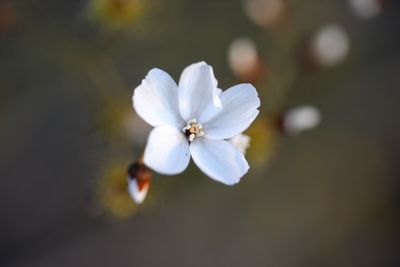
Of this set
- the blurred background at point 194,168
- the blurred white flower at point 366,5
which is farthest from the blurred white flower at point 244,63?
the blurred white flower at point 366,5

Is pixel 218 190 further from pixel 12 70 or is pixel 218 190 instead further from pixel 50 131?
pixel 12 70

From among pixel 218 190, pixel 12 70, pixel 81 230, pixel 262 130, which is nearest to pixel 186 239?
pixel 218 190

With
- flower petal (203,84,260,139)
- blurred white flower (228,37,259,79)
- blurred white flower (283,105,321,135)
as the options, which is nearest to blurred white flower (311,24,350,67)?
blurred white flower (228,37,259,79)

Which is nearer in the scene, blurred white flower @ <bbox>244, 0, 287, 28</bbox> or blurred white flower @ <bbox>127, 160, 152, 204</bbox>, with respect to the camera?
blurred white flower @ <bbox>127, 160, 152, 204</bbox>

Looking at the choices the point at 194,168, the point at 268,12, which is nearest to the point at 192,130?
the point at 194,168

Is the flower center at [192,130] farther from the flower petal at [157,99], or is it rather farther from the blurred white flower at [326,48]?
the blurred white flower at [326,48]

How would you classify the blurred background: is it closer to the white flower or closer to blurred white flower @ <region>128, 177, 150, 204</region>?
blurred white flower @ <region>128, 177, 150, 204</region>

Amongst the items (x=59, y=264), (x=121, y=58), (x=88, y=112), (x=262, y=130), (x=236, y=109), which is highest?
(x=121, y=58)
